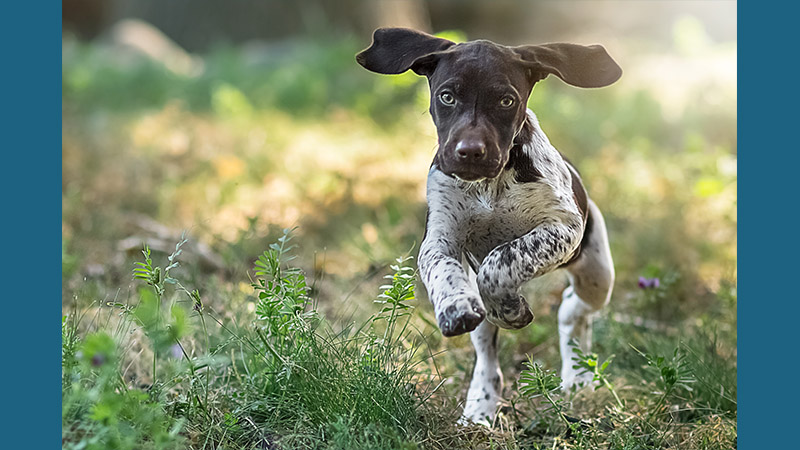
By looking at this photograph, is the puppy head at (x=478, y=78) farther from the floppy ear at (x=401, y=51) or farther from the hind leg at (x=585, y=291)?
the hind leg at (x=585, y=291)

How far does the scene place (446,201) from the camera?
284cm

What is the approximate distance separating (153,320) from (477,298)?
1033 mm

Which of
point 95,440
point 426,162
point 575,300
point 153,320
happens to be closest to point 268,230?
point 426,162

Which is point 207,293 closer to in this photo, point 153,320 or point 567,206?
point 153,320

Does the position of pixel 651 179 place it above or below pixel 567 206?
below

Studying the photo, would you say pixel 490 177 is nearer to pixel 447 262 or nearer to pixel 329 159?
pixel 447 262

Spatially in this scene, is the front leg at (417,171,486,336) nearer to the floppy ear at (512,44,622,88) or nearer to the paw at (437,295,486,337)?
the paw at (437,295,486,337)

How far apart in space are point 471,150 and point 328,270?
307 cm

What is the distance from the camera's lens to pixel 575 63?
2834 millimetres

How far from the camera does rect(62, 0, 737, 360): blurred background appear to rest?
494cm

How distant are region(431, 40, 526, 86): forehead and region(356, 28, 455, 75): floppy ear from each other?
9 cm

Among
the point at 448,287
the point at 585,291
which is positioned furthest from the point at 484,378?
the point at 448,287

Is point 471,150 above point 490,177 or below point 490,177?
above

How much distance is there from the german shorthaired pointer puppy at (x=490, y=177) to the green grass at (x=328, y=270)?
278 mm
